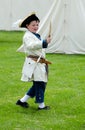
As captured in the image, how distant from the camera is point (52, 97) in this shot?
8008 millimetres

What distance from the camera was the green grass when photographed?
6430 mm

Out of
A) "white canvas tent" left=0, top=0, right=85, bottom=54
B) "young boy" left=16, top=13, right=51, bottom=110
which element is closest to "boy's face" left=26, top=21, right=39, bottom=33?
"young boy" left=16, top=13, right=51, bottom=110

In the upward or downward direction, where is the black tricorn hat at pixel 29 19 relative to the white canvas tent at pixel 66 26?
upward

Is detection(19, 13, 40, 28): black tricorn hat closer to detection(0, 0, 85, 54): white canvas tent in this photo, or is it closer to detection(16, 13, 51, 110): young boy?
detection(16, 13, 51, 110): young boy

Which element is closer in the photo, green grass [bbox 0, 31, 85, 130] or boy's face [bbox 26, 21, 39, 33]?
green grass [bbox 0, 31, 85, 130]

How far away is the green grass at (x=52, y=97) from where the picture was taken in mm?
6430

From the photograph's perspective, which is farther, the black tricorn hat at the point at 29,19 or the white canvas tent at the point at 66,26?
the white canvas tent at the point at 66,26

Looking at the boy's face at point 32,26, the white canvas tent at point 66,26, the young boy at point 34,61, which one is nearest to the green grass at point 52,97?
the young boy at point 34,61

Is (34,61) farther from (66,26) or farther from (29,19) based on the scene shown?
(66,26)

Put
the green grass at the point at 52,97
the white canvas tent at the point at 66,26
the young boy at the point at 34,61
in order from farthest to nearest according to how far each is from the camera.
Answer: the white canvas tent at the point at 66,26, the young boy at the point at 34,61, the green grass at the point at 52,97

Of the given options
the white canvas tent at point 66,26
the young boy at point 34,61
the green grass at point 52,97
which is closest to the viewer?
the green grass at point 52,97

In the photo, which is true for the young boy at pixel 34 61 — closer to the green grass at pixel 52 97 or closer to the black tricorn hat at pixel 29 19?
the black tricorn hat at pixel 29 19

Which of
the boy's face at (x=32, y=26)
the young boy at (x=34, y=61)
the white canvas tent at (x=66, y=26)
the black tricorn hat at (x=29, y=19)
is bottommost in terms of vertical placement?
the white canvas tent at (x=66, y=26)

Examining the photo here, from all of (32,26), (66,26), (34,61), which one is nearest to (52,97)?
(34,61)
